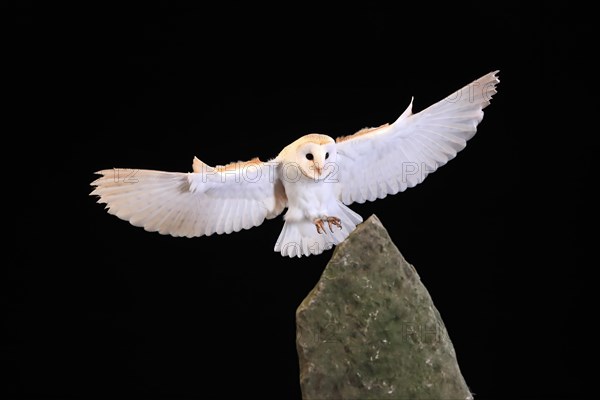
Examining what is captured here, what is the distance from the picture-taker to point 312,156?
10.3 feet

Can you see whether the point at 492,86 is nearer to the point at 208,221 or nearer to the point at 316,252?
the point at 316,252

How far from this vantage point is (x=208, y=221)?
3.26 meters

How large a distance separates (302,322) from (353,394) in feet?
0.92

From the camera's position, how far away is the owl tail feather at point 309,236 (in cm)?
329

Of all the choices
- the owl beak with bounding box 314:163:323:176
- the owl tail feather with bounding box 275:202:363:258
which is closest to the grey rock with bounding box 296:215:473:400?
the owl beak with bounding box 314:163:323:176

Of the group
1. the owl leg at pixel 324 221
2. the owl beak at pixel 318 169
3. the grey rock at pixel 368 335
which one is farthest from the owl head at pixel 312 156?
the grey rock at pixel 368 335

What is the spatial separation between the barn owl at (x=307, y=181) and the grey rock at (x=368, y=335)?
0.39m

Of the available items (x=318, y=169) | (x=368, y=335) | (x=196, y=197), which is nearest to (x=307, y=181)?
(x=318, y=169)

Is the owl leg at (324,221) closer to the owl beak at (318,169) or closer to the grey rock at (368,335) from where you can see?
the owl beak at (318,169)

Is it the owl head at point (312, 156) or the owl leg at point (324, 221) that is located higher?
the owl head at point (312, 156)

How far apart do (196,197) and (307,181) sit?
0.41 meters

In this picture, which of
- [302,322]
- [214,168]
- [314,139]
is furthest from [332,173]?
[302,322]

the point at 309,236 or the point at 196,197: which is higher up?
→ the point at 196,197

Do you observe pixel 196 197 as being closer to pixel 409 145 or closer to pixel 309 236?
pixel 309 236
